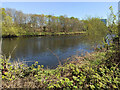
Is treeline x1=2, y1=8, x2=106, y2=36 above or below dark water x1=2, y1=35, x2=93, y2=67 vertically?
above

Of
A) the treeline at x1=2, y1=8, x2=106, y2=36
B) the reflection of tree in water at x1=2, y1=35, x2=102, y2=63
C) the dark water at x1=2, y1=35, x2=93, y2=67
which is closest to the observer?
the dark water at x1=2, y1=35, x2=93, y2=67

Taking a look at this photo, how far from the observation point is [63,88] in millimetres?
2238

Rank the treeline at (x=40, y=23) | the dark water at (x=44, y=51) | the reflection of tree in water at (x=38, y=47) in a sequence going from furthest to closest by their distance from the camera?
the treeline at (x=40, y=23) → the reflection of tree in water at (x=38, y=47) → the dark water at (x=44, y=51)

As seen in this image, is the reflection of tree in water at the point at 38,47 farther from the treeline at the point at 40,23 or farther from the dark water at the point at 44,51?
the treeline at the point at 40,23

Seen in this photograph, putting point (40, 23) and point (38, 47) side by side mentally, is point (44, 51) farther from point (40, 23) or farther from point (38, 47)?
point (40, 23)

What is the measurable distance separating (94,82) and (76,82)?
45 cm

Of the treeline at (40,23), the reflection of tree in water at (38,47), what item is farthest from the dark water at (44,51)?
the treeline at (40,23)

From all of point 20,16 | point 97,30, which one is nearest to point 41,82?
point 97,30

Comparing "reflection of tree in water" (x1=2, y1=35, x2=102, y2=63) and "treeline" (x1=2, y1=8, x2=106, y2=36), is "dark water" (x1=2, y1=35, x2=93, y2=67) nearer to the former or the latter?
"reflection of tree in water" (x1=2, y1=35, x2=102, y2=63)

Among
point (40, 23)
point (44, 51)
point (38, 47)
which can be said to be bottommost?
point (44, 51)

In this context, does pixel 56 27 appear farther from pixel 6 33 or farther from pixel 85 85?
pixel 85 85

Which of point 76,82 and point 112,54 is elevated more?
point 112,54

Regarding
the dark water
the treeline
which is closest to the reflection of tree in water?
the dark water

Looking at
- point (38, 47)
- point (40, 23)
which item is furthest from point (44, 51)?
point (40, 23)
